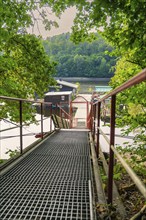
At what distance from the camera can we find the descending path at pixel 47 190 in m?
1.65

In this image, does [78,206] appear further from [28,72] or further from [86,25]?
[28,72]

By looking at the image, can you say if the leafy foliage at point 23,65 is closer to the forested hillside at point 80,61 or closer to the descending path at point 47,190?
the descending path at point 47,190

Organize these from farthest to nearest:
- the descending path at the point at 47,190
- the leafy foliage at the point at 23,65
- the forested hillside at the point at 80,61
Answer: the forested hillside at the point at 80,61
the leafy foliage at the point at 23,65
the descending path at the point at 47,190

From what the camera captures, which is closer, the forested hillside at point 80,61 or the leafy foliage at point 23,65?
the leafy foliage at point 23,65

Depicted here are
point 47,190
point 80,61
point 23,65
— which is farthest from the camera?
point 80,61

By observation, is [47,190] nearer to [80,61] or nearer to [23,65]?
[23,65]

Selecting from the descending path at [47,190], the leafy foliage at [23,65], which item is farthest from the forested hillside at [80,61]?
the descending path at [47,190]

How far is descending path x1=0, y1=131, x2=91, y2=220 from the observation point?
165 centimetres

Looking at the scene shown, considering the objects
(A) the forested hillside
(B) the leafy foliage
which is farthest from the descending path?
(A) the forested hillside

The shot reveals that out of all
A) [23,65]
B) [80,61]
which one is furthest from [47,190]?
[80,61]

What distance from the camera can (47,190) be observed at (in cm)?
207

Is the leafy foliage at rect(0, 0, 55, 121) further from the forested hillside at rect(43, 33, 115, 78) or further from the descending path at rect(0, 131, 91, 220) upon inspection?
the forested hillside at rect(43, 33, 115, 78)

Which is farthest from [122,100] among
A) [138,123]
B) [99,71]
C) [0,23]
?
[99,71]

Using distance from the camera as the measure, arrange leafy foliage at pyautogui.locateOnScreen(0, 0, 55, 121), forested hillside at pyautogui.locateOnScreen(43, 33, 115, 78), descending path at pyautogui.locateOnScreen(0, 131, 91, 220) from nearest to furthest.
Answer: descending path at pyautogui.locateOnScreen(0, 131, 91, 220), leafy foliage at pyautogui.locateOnScreen(0, 0, 55, 121), forested hillside at pyautogui.locateOnScreen(43, 33, 115, 78)
